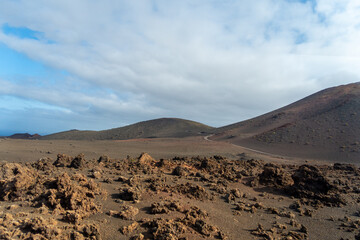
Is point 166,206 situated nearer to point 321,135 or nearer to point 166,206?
point 166,206

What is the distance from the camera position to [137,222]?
17.5 feet

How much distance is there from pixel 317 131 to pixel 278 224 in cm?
3816

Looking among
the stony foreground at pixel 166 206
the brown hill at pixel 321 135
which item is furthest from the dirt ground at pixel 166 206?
the brown hill at pixel 321 135

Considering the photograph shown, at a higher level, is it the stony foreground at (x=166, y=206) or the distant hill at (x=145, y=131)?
the distant hill at (x=145, y=131)

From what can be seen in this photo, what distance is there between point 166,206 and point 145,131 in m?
76.8

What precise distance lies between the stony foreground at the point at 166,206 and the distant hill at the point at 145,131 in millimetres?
60854

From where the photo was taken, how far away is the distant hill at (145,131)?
240 ft

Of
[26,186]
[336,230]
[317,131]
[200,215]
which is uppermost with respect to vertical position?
[317,131]

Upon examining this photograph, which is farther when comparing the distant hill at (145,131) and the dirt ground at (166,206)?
the distant hill at (145,131)

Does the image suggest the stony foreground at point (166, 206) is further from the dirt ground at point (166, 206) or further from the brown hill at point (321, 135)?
the brown hill at point (321, 135)

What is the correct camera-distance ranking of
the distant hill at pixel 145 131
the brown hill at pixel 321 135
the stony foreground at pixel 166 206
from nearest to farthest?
1. the stony foreground at pixel 166 206
2. the brown hill at pixel 321 135
3. the distant hill at pixel 145 131

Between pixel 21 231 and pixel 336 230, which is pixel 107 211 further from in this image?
pixel 336 230

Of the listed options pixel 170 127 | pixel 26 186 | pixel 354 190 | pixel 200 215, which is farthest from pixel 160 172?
pixel 170 127

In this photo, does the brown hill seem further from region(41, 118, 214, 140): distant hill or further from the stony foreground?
region(41, 118, 214, 140): distant hill
